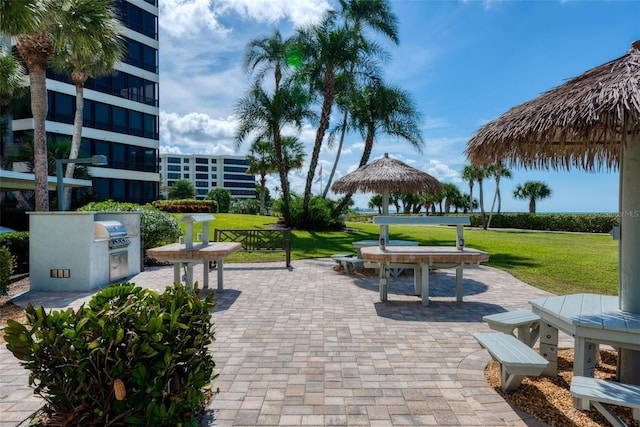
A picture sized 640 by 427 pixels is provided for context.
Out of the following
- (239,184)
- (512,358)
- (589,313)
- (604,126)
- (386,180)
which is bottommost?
(512,358)

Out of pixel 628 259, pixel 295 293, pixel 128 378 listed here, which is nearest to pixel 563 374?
pixel 628 259

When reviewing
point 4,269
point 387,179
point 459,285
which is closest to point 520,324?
point 459,285

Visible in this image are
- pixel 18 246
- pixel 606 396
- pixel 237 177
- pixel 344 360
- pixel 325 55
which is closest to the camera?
pixel 606 396

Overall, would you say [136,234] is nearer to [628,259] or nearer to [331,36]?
[628,259]

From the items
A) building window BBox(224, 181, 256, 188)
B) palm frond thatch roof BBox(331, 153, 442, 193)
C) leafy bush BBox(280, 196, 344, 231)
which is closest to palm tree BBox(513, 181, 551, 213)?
leafy bush BBox(280, 196, 344, 231)

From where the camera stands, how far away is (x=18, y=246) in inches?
375

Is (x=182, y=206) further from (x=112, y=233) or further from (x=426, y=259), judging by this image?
(x=426, y=259)

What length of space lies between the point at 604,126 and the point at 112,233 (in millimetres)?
9111

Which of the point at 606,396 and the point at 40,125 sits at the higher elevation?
the point at 40,125

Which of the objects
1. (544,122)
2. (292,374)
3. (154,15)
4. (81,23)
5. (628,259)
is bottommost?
(292,374)

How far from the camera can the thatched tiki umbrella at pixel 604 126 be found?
3.13m

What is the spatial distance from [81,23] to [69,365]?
12659mm

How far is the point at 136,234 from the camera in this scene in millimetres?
10078

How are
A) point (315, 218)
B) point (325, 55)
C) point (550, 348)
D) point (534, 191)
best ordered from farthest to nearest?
point (534, 191) → point (315, 218) → point (325, 55) → point (550, 348)
